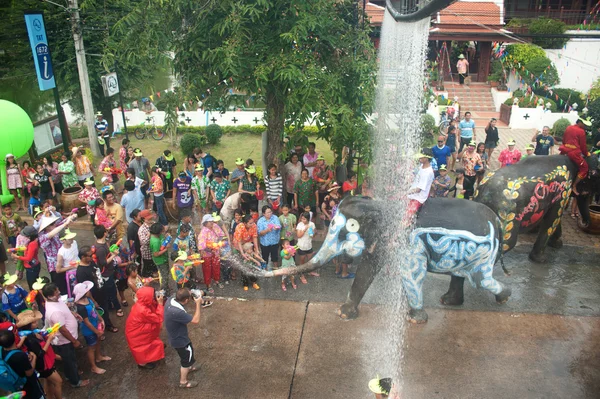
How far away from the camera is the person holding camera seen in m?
5.96

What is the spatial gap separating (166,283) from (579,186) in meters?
7.52

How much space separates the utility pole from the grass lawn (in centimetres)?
141

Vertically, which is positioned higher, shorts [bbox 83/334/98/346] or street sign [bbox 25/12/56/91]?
street sign [bbox 25/12/56/91]

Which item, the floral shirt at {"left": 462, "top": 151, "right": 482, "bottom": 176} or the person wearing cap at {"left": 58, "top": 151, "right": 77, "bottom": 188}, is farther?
the person wearing cap at {"left": 58, "top": 151, "right": 77, "bottom": 188}

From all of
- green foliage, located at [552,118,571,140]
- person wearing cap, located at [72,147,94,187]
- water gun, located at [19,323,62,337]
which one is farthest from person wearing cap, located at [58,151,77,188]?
green foliage, located at [552,118,571,140]

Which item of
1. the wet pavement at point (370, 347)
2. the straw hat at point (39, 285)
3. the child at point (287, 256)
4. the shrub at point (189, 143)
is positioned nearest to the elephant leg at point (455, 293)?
the wet pavement at point (370, 347)

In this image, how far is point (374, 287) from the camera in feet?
27.6

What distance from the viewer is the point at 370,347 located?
6965 millimetres

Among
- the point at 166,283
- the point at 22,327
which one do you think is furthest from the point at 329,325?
the point at 22,327

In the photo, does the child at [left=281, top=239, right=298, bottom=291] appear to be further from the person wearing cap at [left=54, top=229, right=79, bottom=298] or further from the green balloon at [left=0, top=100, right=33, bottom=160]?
the green balloon at [left=0, top=100, right=33, bottom=160]

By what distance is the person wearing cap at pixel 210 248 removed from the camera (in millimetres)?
7938

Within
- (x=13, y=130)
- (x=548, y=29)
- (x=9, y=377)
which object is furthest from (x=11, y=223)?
(x=548, y=29)

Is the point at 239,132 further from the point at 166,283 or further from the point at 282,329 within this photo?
the point at 282,329

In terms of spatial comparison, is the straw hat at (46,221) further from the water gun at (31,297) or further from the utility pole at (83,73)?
the utility pole at (83,73)
